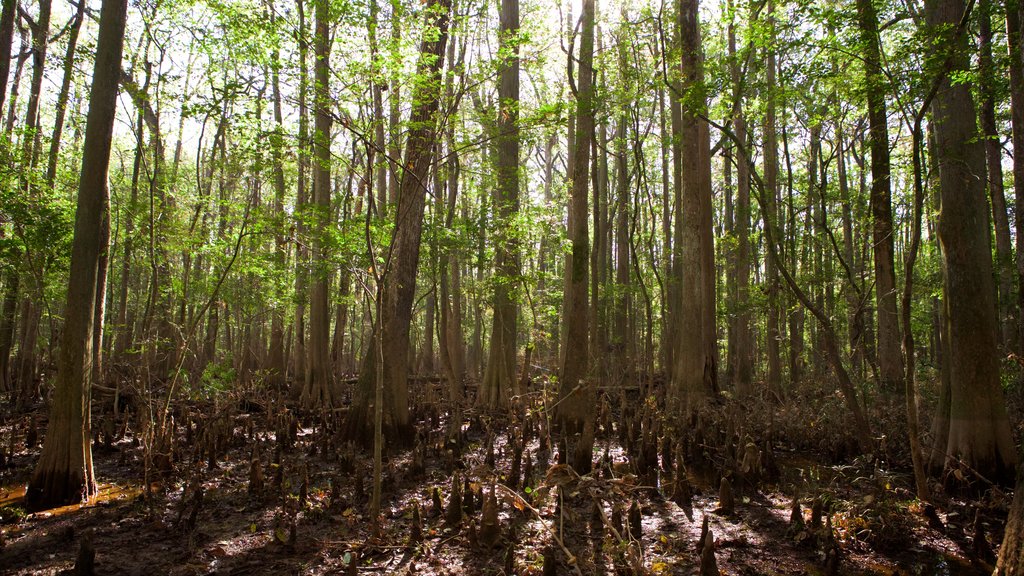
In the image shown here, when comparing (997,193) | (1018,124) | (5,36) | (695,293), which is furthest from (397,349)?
(997,193)

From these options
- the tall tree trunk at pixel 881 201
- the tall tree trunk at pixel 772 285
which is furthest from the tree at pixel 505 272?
the tall tree trunk at pixel 881 201

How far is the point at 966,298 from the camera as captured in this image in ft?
17.5

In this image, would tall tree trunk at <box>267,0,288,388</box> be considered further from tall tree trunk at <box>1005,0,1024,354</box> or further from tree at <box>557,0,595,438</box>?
tall tree trunk at <box>1005,0,1024,354</box>

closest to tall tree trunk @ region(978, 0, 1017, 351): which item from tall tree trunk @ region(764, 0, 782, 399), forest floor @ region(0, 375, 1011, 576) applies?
tall tree trunk @ region(764, 0, 782, 399)

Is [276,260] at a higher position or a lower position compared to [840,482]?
higher

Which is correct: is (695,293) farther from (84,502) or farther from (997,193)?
(84,502)

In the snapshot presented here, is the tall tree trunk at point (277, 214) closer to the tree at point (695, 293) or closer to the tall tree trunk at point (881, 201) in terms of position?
the tall tree trunk at point (881, 201)

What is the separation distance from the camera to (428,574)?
368cm

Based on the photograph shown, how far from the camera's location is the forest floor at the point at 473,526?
3805 mm

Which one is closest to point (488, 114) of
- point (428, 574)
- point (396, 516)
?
point (396, 516)

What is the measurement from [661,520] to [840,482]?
2.60 meters

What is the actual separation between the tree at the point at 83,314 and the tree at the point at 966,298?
7.34 m

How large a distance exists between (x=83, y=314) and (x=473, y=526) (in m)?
3.63

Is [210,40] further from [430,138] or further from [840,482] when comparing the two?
[840,482]
